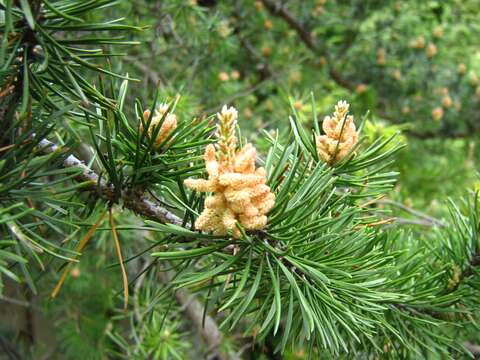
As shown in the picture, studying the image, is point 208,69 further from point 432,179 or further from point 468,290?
point 468,290

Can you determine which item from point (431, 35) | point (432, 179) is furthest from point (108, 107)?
point (431, 35)

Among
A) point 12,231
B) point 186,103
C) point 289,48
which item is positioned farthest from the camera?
point 289,48

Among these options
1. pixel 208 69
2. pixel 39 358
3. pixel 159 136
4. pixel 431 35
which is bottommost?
pixel 39 358

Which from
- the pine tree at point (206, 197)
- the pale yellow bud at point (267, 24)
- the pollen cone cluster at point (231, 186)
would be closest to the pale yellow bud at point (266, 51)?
the pale yellow bud at point (267, 24)

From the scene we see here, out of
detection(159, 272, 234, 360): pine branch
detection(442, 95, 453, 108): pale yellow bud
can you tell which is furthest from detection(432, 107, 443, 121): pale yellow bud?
detection(159, 272, 234, 360): pine branch

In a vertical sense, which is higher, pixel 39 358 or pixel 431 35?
pixel 431 35

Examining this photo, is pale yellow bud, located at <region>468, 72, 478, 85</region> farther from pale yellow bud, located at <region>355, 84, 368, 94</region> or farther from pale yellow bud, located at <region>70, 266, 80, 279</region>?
pale yellow bud, located at <region>70, 266, 80, 279</region>
